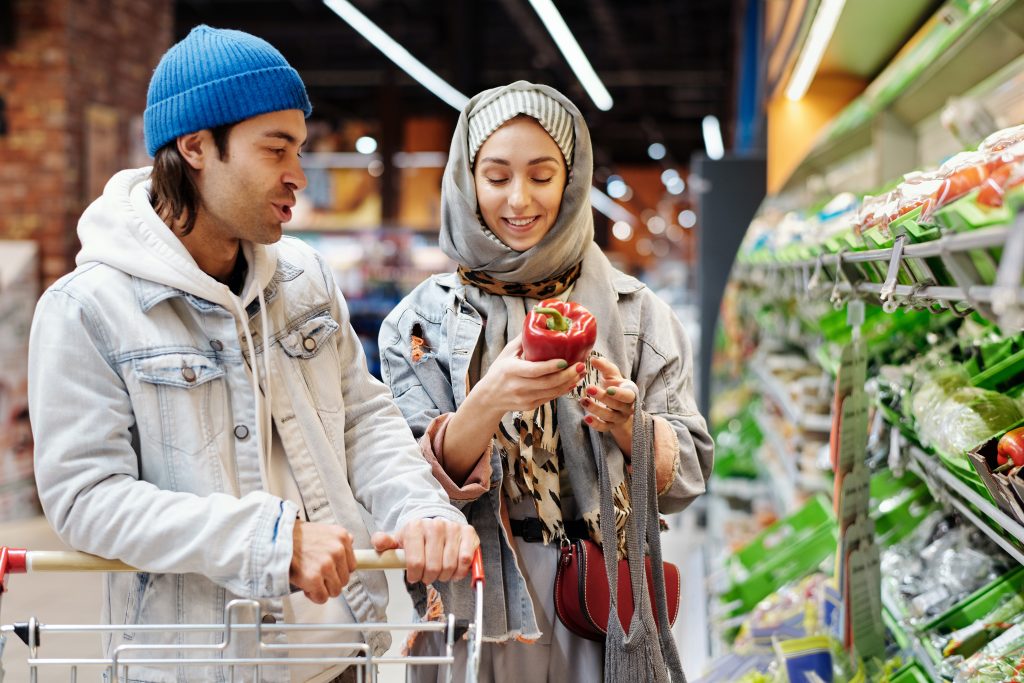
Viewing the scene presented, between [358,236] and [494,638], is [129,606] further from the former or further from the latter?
[358,236]

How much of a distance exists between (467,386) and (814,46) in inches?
162

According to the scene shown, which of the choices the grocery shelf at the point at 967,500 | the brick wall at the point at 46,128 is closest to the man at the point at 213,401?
the grocery shelf at the point at 967,500

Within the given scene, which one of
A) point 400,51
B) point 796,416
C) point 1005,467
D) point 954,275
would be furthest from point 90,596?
point 400,51

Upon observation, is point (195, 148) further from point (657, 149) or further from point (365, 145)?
point (657, 149)

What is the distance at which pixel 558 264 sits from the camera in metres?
2.00

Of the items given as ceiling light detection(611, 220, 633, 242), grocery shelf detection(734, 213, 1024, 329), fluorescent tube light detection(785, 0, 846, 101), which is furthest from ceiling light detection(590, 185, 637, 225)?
grocery shelf detection(734, 213, 1024, 329)

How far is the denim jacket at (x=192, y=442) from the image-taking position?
4.75ft

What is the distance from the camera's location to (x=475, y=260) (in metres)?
1.98

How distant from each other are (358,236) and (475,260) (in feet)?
26.6

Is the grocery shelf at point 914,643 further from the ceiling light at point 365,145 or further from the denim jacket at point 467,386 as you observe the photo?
the ceiling light at point 365,145

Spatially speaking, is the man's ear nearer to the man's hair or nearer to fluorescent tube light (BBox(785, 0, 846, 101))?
the man's hair

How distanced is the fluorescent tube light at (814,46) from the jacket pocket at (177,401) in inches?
143

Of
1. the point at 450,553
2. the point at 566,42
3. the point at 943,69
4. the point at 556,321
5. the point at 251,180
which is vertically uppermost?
the point at 566,42

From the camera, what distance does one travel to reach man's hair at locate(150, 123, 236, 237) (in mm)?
1616
